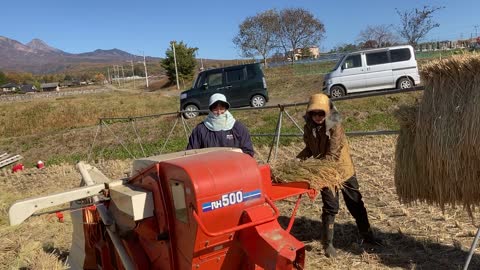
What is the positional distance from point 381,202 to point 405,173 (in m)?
2.13

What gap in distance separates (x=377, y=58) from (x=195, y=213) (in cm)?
1558

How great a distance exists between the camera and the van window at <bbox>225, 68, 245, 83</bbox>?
57.2 feet

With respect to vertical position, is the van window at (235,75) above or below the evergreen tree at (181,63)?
below

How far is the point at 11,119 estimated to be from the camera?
87.1ft

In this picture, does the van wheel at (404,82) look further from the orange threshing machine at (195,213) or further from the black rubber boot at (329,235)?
the orange threshing machine at (195,213)

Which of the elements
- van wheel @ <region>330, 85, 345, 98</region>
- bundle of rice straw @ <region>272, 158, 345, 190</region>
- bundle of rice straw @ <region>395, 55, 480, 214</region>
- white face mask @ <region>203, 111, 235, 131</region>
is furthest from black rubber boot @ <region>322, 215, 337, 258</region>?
van wheel @ <region>330, 85, 345, 98</region>

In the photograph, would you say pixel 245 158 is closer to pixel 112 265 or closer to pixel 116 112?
pixel 112 265

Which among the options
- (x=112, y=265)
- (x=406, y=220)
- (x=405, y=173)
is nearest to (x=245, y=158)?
(x=112, y=265)

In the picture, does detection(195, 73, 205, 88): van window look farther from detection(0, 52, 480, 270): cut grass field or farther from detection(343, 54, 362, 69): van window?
detection(343, 54, 362, 69): van window

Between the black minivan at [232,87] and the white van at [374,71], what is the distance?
2.57 metres

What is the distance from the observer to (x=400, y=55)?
16.3 meters

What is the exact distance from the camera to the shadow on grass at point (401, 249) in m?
3.93

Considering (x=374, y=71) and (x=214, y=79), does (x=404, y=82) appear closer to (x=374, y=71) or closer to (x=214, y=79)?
(x=374, y=71)

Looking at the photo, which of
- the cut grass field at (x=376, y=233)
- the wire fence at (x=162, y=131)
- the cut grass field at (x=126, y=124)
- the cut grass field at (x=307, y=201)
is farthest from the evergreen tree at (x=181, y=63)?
the cut grass field at (x=376, y=233)
